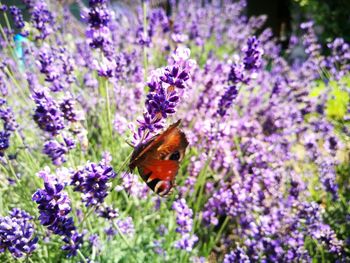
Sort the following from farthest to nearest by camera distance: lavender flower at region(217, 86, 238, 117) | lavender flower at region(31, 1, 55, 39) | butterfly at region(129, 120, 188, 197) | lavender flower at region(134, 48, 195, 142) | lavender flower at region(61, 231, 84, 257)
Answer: lavender flower at region(31, 1, 55, 39), lavender flower at region(217, 86, 238, 117), lavender flower at region(61, 231, 84, 257), lavender flower at region(134, 48, 195, 142), butterfly at region(129, 120, 188, 197)

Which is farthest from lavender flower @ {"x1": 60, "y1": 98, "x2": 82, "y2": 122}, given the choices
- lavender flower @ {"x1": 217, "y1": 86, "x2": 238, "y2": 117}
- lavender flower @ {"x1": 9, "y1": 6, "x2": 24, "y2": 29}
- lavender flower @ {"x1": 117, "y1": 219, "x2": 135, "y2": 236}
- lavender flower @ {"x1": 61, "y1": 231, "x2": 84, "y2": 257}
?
lavender flower @ {"x1": 9, "y1": 6, "x2": 24, "y2": 29}

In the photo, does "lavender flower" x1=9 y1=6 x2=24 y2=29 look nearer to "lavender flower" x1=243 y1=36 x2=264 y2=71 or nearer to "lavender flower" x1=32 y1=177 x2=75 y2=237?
"lavender flower" x1=243 y1=36 x2=264 y2=71

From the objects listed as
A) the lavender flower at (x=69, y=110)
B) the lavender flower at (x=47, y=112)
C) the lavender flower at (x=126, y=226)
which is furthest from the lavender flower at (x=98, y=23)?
the lavender flower at (x=126, y=226)

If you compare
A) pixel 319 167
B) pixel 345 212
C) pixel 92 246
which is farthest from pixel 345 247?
pixel 92 246

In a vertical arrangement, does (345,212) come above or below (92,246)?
below

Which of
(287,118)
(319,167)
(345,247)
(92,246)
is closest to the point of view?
(92,246)

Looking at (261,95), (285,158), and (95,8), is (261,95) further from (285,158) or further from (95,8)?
(95,8)

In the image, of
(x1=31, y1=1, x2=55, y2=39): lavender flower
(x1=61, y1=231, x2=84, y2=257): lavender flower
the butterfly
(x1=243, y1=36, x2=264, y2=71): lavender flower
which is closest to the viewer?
the butterfly
